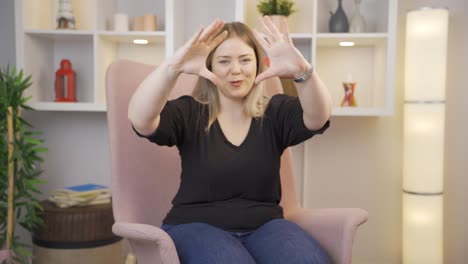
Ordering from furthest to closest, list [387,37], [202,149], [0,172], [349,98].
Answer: [349,98] → [387,37] → [0,172] → [202,149]

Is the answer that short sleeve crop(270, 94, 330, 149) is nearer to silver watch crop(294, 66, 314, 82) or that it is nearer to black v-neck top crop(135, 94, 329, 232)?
black v-neck top crop(135, 94, 329, 232)

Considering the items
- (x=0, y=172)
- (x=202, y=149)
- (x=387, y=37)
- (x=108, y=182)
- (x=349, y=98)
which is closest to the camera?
(x=202, y=149)

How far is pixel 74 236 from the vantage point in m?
2.24

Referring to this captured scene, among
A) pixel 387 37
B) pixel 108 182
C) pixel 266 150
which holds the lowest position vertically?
pixel 108 182

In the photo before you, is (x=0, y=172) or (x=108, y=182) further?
(x=108, y=182)

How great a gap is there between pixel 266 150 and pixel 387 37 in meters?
1.25

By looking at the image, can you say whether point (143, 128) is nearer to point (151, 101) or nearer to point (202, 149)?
point (151, 101)

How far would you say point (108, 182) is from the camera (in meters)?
2.79

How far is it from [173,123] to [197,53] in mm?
231

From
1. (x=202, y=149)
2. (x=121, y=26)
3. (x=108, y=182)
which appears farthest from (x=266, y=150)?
(x=108, y=182)

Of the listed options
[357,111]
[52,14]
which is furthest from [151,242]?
[52,14]

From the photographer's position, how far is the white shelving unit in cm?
241

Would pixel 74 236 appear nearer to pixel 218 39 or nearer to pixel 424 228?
pixel 218 39

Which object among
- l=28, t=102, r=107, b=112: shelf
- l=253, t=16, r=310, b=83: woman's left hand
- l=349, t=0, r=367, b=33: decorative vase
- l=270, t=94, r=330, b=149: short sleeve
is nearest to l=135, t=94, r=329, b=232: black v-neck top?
l=270, t=94, r=330, b=149: short sleeve
